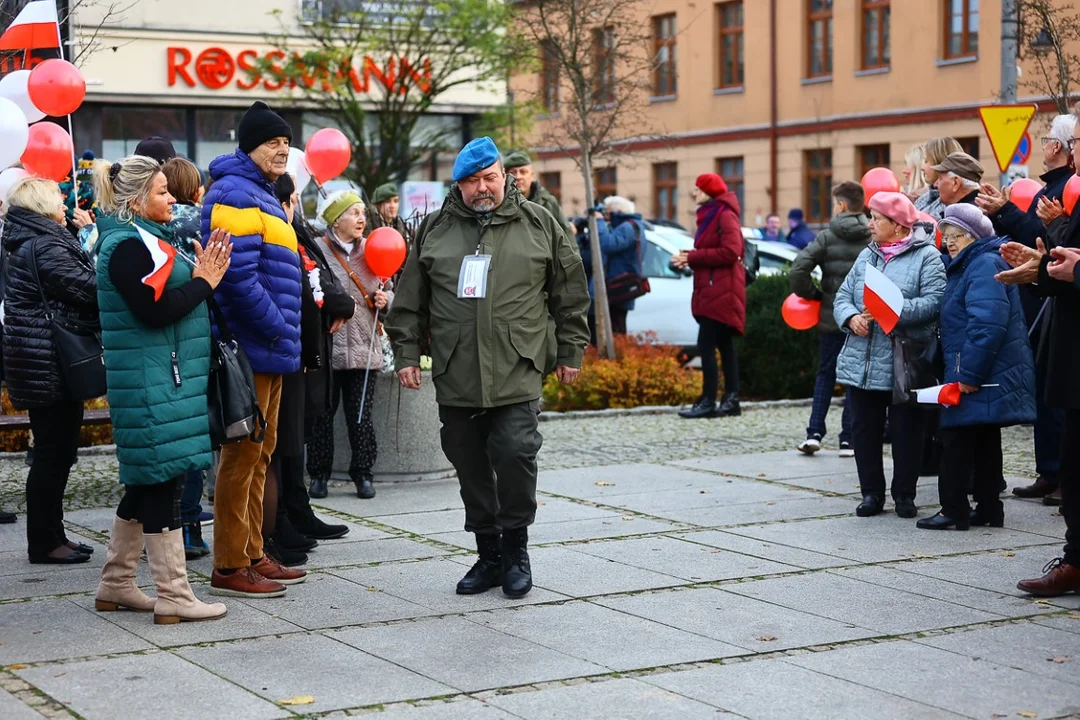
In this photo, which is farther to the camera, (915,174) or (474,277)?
(915,174)

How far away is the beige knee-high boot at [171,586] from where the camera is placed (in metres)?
6.40

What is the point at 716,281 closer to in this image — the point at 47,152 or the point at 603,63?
the point at 47,152

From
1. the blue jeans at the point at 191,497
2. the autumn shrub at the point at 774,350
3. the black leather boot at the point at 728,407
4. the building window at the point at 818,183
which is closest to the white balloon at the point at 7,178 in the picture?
the blue jeans at the point at 191,497

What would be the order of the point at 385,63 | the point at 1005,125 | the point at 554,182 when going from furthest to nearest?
the point at 554,182, the point at 385,63, the point at 1005,125

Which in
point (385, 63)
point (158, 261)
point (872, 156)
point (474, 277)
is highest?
point (385, 63)

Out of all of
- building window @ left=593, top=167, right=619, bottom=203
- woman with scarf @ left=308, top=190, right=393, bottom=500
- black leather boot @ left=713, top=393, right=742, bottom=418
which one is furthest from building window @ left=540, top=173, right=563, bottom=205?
woman with scarf @ left=308, top=190, right=393, bottom=500

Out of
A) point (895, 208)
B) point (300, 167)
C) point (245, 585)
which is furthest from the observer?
point (300, 167)

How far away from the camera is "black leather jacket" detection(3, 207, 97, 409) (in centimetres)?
763

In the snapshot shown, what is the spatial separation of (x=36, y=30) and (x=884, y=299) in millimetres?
5261

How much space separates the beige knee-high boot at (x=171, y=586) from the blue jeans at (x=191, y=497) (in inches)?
52.5

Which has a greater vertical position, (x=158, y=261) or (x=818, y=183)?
(x=818, y=183)

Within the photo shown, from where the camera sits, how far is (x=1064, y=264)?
6.54m

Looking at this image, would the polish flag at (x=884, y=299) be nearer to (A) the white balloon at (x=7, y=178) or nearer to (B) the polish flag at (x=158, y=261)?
(B) the polish flag at (x=158, y=261)

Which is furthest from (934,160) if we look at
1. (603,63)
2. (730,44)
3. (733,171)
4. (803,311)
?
(730,44)
